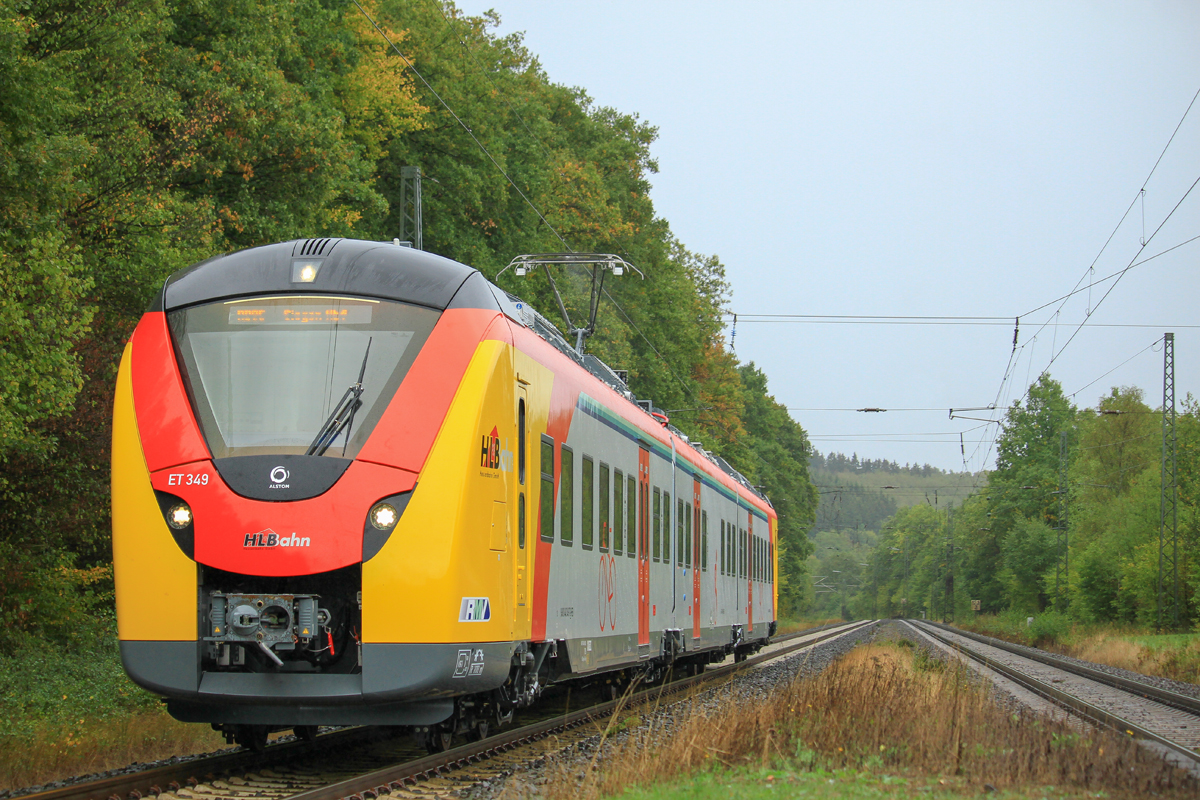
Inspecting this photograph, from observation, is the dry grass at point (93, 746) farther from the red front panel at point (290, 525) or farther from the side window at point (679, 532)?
the side window at point (679, 532)

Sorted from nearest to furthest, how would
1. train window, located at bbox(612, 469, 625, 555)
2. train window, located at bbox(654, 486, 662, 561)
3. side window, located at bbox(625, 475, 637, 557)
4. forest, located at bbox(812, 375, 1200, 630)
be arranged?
train window, located at bbox(612, 469, 625, 555)
side window, located at bbox(625, 475, 637, 557)
train window, located at bbox(654, 486, 662, 561)
forest, located at bbox(812, 375, 1200, 630)

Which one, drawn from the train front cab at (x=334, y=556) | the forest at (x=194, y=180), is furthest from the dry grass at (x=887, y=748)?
the forest at (x=194, y=180)

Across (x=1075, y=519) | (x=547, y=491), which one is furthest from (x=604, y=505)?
(x=1075, y=519)

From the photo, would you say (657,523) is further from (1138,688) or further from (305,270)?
(1138,688)

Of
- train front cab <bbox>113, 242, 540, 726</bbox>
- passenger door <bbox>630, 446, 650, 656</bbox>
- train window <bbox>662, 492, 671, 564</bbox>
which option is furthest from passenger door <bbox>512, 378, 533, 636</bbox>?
train window <bbox>662, 492, 671, 564</bbox>

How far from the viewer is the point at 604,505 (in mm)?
12883

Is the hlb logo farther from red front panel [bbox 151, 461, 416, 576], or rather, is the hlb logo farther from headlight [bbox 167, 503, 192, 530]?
headlight [bbox 167, 503, 192, 530]

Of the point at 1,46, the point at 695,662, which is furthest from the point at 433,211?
the point at 1,46

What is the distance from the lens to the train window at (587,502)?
11914mm

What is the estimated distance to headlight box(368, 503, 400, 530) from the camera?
8.15m

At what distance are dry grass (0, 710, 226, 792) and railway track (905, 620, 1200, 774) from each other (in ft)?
25.1

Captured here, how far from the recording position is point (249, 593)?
8.23 metres

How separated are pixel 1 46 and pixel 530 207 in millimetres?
24621

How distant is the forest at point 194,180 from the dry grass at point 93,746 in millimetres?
3388
